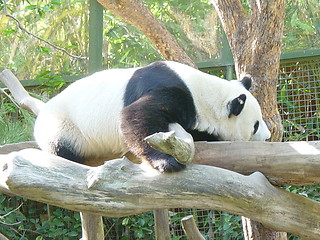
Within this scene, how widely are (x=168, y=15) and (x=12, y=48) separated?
5.32ft

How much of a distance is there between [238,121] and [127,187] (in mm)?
917

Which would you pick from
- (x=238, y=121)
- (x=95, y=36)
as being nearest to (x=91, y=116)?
(x=238, y=121)

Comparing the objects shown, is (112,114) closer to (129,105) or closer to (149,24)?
(129,105)

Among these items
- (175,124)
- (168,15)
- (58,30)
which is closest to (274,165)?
(175,124)

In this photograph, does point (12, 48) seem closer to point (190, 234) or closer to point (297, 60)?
point (297, 60)

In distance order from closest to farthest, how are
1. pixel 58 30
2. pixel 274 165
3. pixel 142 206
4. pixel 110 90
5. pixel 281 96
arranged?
pixel 142 206 → pixel 274 165 → pixel 110 90 → pixel 281 96 → pixel 58 30

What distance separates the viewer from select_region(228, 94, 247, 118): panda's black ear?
254 cm

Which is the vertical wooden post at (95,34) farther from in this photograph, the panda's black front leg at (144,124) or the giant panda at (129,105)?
the panda's black front leg at (144,124)

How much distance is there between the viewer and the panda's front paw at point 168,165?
2.05m

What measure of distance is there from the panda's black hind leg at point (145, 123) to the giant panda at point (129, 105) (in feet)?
0.23

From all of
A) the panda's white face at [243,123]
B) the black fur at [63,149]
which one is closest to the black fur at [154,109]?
the panda's white face at [243,123]

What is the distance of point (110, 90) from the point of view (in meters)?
2.71

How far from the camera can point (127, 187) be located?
1.99 m

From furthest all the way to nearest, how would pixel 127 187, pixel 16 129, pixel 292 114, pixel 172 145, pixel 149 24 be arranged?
pixel 292 114, pixel 16 129, pixel 149 24, pixel 127 187, pixel 172 145
